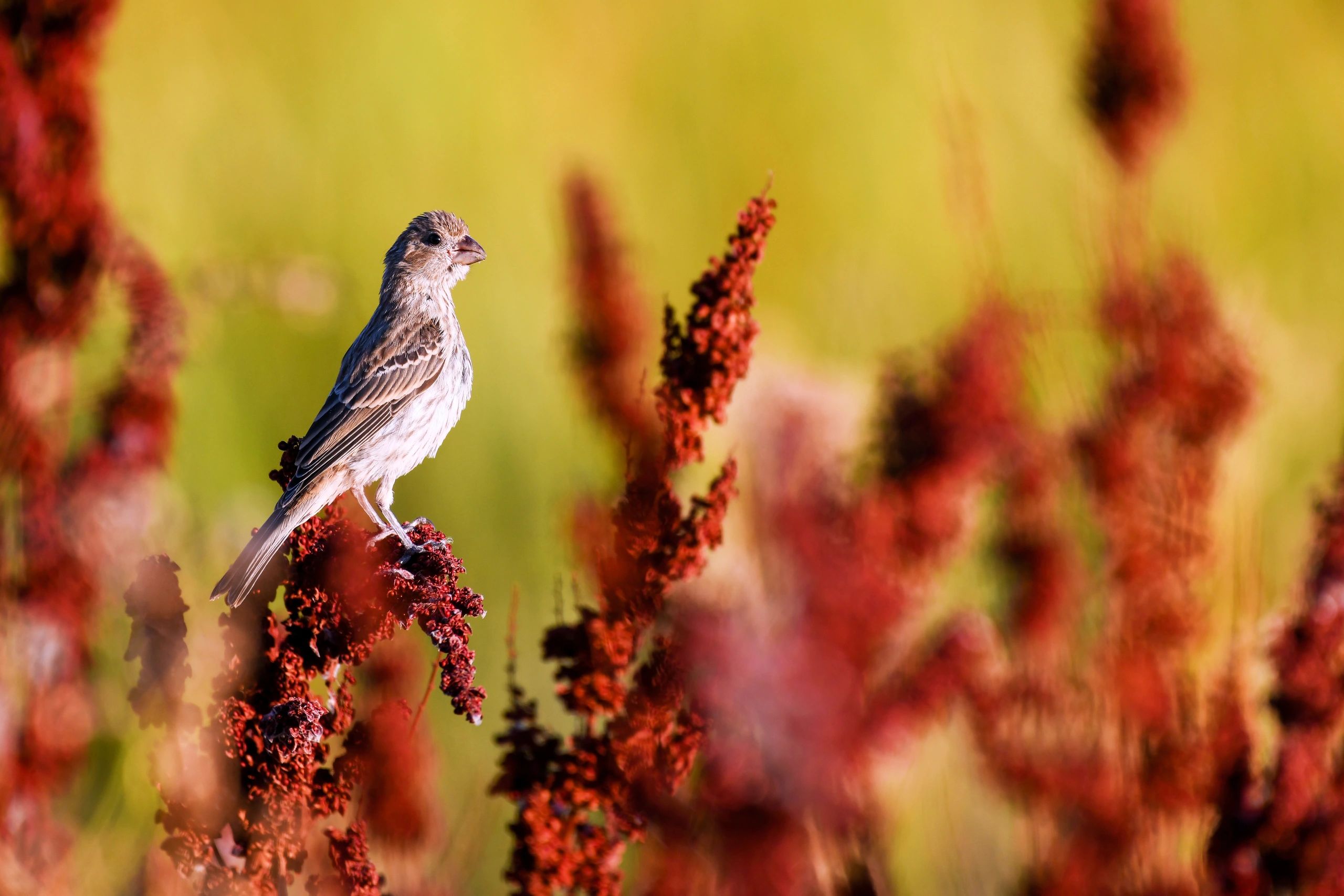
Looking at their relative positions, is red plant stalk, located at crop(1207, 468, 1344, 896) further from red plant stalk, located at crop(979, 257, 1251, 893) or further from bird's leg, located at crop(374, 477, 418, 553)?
bird's leg, located at crop(374, 477, 418, 553)

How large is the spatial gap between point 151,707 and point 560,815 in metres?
0.91

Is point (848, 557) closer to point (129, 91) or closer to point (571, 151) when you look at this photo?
point (571, 151)

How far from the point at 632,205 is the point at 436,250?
6.09m

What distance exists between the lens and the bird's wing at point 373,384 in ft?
12.2

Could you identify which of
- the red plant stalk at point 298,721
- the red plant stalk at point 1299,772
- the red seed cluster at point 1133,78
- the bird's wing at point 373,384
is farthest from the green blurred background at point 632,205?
the red plant stalk at point 298,721

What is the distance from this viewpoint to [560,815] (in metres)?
2.98

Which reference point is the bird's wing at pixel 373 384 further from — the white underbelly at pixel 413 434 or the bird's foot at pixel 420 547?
the bird's foot at pixel 420 547

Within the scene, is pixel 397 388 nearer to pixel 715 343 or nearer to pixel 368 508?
pixel 368 508

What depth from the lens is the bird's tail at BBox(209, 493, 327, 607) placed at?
3123 millimetres

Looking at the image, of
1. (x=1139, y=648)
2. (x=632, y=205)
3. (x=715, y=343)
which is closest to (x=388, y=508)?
(x=715, y=343)

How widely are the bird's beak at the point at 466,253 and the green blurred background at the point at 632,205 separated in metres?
0.52

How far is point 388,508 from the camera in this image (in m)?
3.94

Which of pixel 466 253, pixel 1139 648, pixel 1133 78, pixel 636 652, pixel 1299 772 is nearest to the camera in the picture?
pixel 636 652

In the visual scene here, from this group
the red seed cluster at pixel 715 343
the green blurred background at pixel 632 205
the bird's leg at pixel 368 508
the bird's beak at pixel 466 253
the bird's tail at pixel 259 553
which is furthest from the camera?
the green blurred background at pixel 632 205
